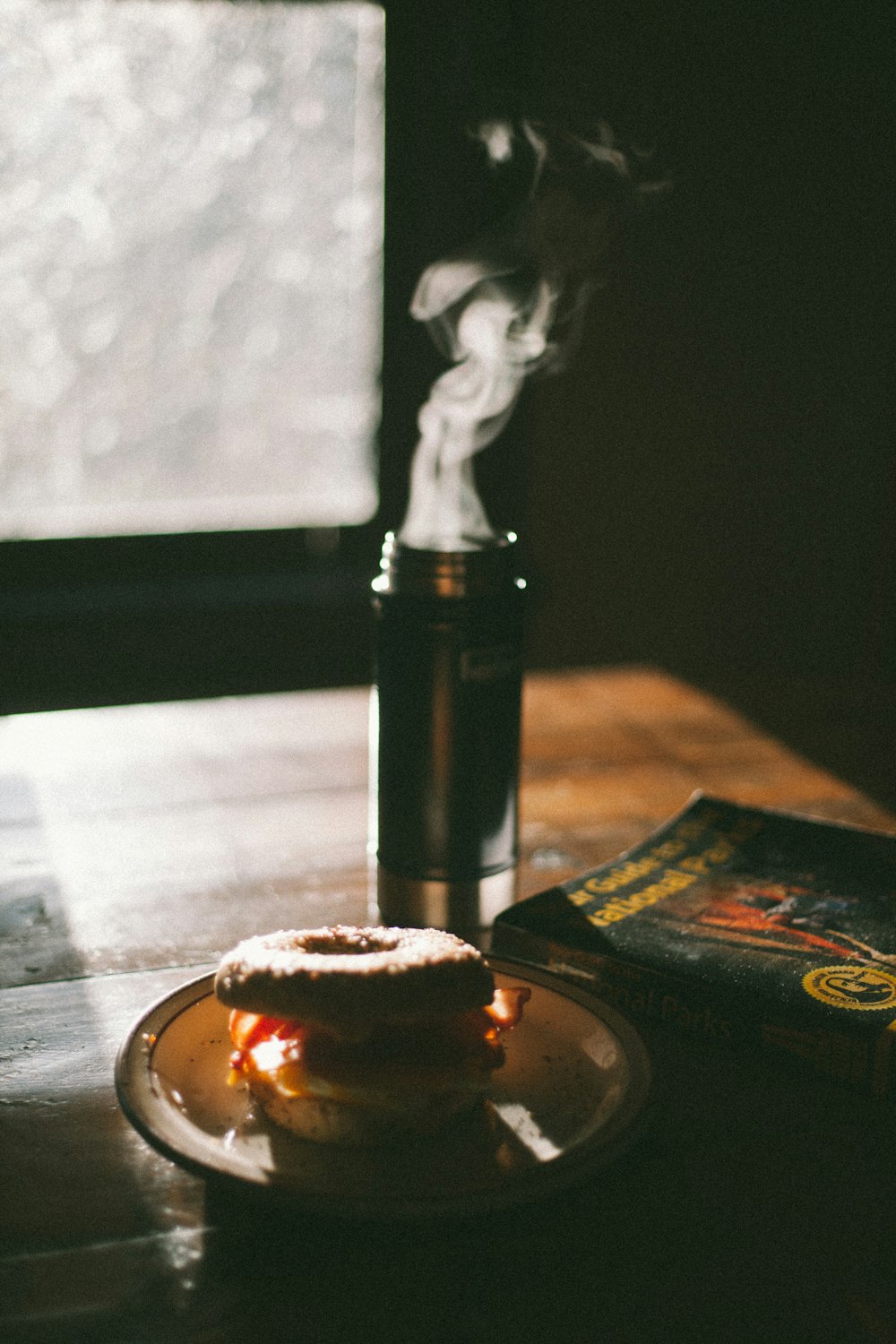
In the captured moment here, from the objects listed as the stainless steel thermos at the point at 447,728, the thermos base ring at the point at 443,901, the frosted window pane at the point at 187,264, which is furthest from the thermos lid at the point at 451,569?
the frosted window pane at the point at 187,264

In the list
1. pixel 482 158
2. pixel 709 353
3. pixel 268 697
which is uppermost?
pixel 482 158

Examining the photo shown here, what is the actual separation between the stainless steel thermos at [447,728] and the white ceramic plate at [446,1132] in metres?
0.15

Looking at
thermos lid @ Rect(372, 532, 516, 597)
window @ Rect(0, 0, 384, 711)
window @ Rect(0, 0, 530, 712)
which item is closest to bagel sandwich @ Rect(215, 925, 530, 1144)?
thermos lid @ Rect(372, 532, 516, 597)

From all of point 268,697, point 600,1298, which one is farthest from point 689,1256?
point 268,697

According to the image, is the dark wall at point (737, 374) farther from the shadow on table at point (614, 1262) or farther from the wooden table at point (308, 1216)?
the shadow on table at point (614, 1262)

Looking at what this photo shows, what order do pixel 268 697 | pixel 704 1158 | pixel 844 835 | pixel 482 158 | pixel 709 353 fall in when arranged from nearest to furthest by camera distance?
1. pixel 704 1158
2. pixel 844 835
3. pixel 268 697
4. pixel 482 158
5. pixel 709 353

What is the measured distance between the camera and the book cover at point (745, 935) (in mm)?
710

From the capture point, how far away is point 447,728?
0.87 m

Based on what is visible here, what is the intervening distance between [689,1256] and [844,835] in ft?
1.58

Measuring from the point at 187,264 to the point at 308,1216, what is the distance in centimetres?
252

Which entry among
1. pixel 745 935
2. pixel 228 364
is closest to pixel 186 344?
pixel 228 364

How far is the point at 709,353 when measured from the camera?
309 centimetres

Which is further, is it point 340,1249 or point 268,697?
point 268,697

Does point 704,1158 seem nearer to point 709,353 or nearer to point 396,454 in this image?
point 396,454
